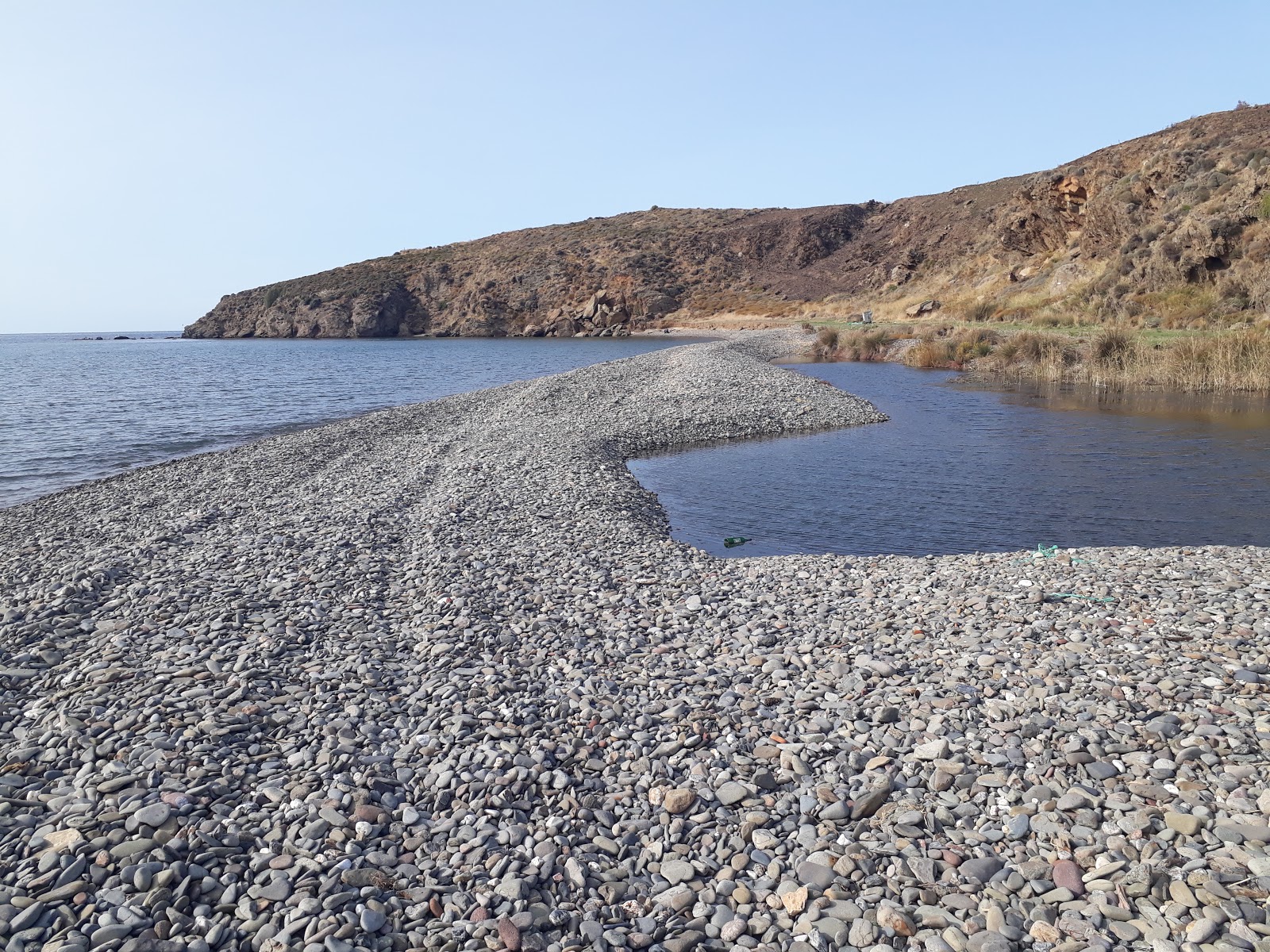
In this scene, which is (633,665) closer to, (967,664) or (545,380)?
(967,664)

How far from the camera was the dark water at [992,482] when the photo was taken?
1212 centimetres

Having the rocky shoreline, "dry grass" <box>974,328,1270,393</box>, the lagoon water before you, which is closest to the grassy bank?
"dry grass" <box>974,328,1270,393</box>

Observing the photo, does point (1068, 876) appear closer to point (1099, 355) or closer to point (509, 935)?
point (509, 935)

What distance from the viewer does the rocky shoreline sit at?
408 cm

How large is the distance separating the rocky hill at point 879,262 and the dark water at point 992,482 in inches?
592

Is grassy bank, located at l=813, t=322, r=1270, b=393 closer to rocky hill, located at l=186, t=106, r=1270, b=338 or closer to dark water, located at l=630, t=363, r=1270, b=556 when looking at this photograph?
dark water, located at l=630, t=363, r=1270, b=556

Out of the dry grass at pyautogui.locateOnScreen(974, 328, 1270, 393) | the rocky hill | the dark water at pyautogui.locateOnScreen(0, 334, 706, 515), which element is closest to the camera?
the dark water at pyautogui.locateOnScreen(0, 334, 706, 515)

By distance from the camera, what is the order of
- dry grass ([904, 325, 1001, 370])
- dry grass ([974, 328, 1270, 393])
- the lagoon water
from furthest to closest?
dry grass ([904, 325, 1001, 370]), dry grass ([974, 328, 1270, 393]), the lagoon water

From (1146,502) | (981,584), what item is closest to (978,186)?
(1146,502)

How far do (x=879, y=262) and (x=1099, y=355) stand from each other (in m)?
69.8

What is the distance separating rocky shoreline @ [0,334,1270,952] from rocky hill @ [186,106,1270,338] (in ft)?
101

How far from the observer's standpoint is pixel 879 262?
93.9 meters

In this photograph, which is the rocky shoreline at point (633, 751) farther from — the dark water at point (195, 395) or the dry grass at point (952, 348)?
the dry grass at point (952, 348)

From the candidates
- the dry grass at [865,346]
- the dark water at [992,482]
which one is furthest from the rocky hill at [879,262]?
the dark water at [992,482]
